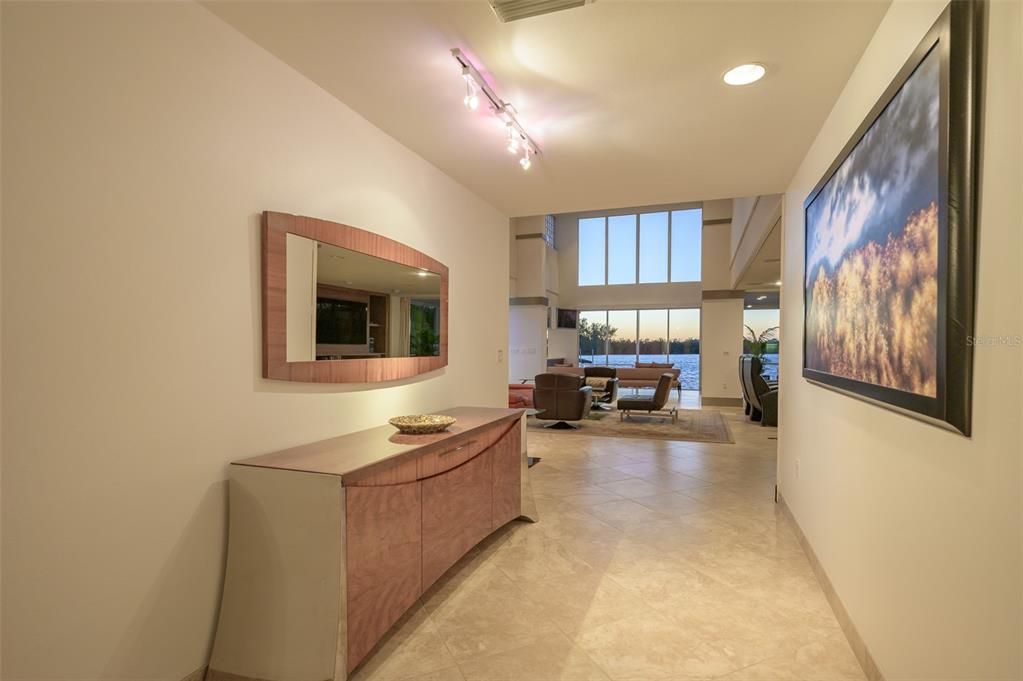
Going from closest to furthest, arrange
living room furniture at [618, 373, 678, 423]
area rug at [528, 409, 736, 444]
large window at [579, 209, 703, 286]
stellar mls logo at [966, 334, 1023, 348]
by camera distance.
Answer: stellar mls logo at [966, 334, 1023, 348], area rug at [528, 409, 736, 444], living room furniture at [618, 373, 678, 423], large window at [579, 209, 703, 286]

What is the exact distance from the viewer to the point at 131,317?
168 centimetres

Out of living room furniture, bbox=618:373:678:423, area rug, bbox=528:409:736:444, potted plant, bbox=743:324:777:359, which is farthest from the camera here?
potted plant, bbox=743:324:777:359

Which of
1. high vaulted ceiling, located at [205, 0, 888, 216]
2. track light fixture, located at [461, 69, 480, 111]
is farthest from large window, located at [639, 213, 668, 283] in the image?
track light fixture, located at [461, 69, 480, 111]

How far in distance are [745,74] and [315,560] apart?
2.84 m

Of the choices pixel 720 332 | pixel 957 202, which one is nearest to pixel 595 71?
pixel 957 202

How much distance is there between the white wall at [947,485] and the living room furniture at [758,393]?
5.84 metres

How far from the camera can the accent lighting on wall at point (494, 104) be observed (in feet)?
7.34

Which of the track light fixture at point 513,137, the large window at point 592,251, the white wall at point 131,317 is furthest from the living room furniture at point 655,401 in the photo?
the white wall at point 131,317

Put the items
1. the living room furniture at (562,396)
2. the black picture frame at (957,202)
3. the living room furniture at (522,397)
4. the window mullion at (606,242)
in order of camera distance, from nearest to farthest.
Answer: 1. the black picture frame at (957,202)
2. the living room furniture at (562,396)
3. the living room furniture at (522,397)
4. the window mullion at (606,242)

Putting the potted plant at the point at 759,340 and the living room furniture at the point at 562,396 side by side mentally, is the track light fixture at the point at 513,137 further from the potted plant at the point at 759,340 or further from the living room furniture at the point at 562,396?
the potted plant at the point at 759,340

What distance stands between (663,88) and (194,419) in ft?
8.52

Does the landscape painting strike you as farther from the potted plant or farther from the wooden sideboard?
the potted plant

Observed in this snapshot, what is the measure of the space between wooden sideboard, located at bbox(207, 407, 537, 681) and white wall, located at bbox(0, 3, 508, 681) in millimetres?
131

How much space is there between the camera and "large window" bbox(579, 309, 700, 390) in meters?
13.7
